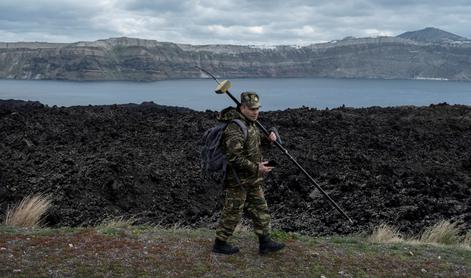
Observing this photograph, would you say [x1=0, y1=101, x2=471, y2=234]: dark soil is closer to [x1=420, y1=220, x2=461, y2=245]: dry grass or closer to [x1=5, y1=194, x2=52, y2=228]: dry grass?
[x1=5, y1=194, x2=52, y2=228]: dry grass

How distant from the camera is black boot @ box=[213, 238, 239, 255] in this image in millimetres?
7391

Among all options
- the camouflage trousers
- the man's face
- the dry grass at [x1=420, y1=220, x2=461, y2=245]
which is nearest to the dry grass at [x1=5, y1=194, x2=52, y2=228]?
the camouflage trousers

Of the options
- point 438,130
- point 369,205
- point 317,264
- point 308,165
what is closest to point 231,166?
point 317,264

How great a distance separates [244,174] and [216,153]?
433 millimetres

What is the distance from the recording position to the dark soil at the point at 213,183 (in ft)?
39.3

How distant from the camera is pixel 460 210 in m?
11.7

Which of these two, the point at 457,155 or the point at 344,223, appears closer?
the point at 344,223

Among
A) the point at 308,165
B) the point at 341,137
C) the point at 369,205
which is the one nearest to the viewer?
the point at 369,205

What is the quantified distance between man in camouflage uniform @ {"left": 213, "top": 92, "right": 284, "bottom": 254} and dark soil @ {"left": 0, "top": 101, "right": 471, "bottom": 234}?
365cm

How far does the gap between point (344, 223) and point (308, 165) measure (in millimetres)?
4778

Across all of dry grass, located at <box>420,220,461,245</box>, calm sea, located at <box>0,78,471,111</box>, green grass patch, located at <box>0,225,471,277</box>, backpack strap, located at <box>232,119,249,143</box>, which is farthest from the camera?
calm sea, located at <box>0,78,471,111</box>

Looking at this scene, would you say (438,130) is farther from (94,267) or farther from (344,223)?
(94,267)

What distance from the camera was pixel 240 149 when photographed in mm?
6930

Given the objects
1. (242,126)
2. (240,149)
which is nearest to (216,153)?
(240,149)
